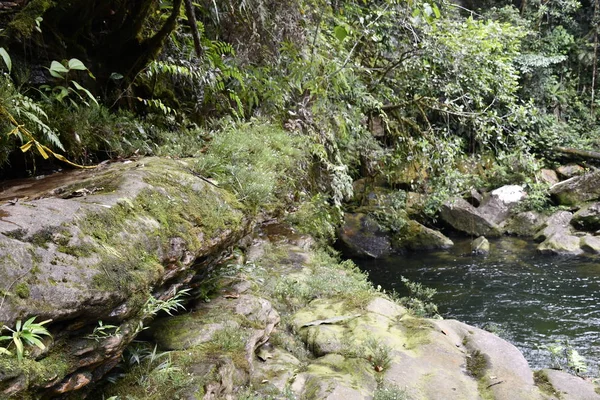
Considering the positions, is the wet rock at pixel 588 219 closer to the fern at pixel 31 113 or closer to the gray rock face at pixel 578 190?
the gray rock face at pixel 578 190

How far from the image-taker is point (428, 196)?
1277 cm

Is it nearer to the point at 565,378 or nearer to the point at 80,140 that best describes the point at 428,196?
the point at 565,378

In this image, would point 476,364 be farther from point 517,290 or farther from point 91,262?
point 517,290

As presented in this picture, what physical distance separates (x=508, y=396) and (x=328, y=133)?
5.55 m

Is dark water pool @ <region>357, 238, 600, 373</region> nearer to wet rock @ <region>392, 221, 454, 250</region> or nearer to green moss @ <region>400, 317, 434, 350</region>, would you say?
wet rock @ <region>392, 221, 454, 250</region>

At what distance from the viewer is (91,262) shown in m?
2.13

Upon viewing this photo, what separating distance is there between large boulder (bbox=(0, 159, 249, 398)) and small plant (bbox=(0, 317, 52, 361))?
0.14 feet

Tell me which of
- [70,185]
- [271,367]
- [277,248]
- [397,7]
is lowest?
[277,248]

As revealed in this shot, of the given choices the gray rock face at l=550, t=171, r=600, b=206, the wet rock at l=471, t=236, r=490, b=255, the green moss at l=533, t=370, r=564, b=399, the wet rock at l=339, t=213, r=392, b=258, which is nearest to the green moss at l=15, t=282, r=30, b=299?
the green moss at l=533, t=370, r=564, b=399

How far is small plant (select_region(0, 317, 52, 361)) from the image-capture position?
5.34ft

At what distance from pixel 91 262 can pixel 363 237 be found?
33.3 ft

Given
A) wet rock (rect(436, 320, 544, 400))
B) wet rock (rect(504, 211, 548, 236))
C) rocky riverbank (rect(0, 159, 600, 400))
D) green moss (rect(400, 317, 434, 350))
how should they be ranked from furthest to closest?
wet rock (rect(504, 211, 548, 236)), green moss (rect(400, 317, 434, 350)), wet rock (rect(436, 320, 544, 400)), rocky riverbank (rect(0, 159, 600, 400))

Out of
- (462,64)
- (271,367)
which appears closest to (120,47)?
(271,367)

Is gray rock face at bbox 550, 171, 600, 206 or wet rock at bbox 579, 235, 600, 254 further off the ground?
gray rock face at bbox 550, 171, 600, 206
